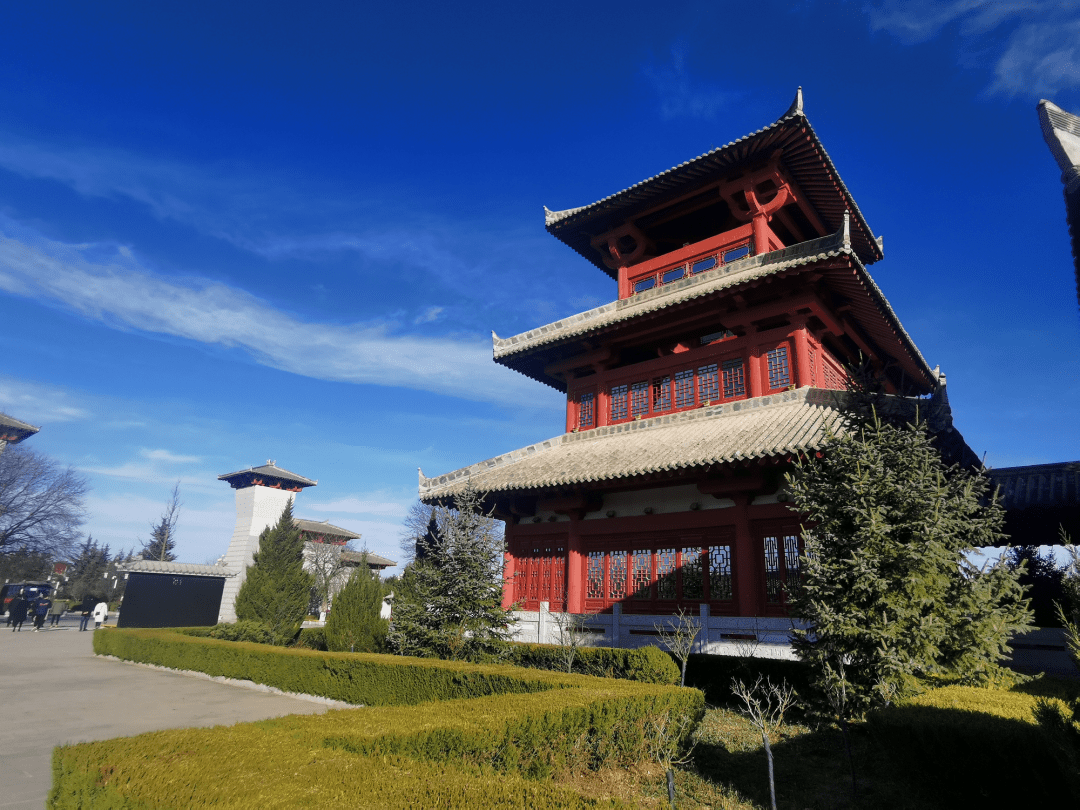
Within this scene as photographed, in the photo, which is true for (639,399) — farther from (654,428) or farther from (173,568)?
(173,568)

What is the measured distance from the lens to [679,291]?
57.2 feet

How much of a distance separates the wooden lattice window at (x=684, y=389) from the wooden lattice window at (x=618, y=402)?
66.5 inches

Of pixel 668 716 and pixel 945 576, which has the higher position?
pixel 945 576

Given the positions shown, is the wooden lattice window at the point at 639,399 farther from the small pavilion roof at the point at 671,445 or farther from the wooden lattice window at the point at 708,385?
the wooden lattice window at the point at 708,385

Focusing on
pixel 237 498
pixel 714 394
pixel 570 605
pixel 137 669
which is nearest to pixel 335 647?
pixel 137 669

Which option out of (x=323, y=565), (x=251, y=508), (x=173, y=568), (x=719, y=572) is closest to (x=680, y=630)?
(x=719, y=572)

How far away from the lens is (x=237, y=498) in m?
44.5

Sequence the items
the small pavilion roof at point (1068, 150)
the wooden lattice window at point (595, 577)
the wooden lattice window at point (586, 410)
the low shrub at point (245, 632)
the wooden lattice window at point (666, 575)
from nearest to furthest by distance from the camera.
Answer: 1. the small pavilion roof at point (1068, 150)
2. the wooden lattice window at point (666, 575)
3. the wooden lattice window at point (595, 577)
4. the wooden lattice window at point (586, 410)
5. the low shrub at point (245, 632)

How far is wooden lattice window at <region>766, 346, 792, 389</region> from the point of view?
49.6 feet

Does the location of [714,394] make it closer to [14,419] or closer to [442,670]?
[442,670]

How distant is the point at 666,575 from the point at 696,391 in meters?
5.26

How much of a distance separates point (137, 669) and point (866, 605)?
20.8 m

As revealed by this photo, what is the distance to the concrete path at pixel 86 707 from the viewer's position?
786cm

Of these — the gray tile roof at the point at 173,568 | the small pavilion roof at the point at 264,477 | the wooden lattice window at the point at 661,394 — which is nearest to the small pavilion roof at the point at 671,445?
the wooden lattice window at the point at 661,394
